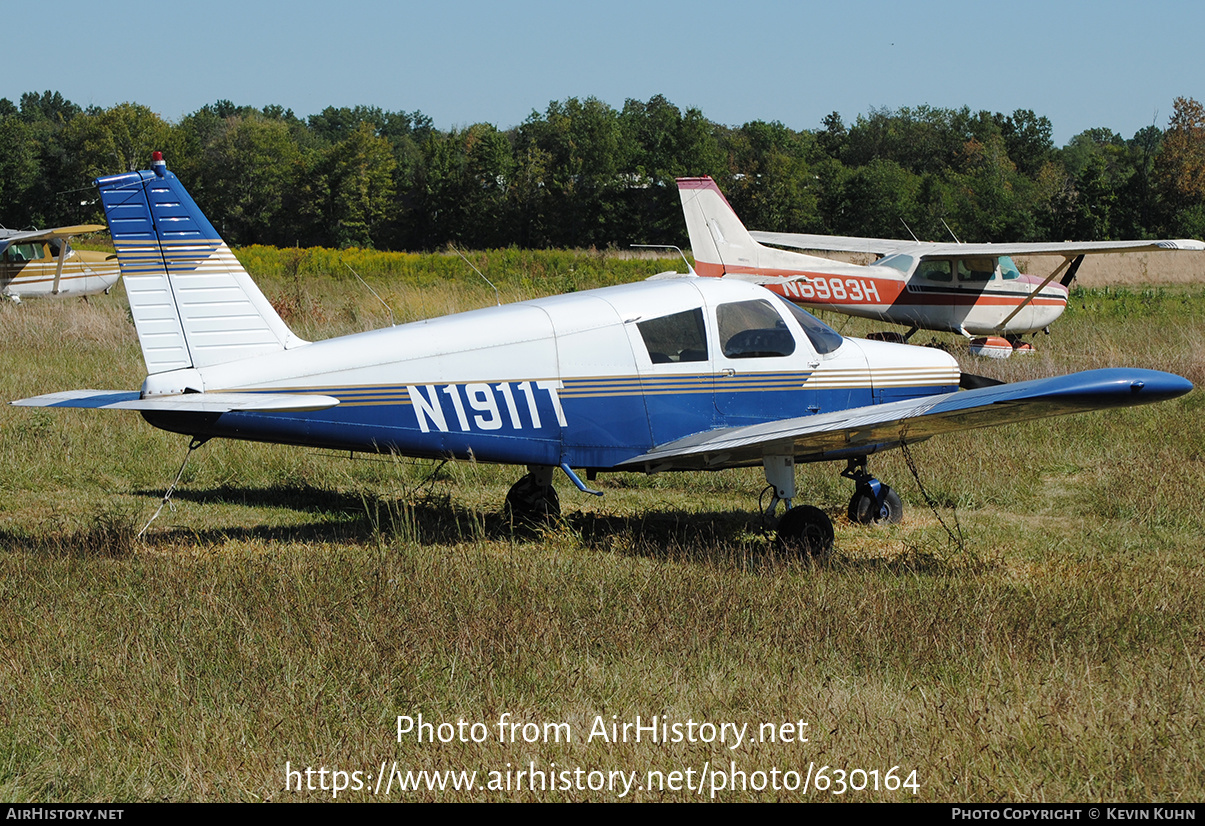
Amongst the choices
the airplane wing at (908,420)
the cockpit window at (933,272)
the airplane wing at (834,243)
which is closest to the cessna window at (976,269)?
the cockpit window at (933,272)

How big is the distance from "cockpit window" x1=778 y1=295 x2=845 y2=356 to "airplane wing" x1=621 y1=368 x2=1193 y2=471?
0.52 m

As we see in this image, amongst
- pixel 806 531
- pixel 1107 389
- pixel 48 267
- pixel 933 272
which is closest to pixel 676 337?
pixel 806 531

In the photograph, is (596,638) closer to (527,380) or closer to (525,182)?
(527,380)

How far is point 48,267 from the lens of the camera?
2477 centimetres

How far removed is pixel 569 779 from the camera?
3898 mm

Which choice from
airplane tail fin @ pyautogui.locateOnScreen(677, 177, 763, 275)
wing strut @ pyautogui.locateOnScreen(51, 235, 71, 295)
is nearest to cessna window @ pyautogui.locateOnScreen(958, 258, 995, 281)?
airplane tail fin @ pyautogui.locateOnScreen(677, 177, 763, 275)

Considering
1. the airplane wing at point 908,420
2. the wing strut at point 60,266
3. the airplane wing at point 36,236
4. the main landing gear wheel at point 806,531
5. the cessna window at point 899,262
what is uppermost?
the airplane wing at point 36,236

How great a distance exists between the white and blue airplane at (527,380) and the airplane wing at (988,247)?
34.2 feet

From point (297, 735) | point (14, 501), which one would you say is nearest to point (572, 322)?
point (297, 735)

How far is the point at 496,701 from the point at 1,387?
35.3 ft

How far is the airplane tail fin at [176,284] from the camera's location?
21.5 ft

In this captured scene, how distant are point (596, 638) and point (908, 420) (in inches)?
99.7

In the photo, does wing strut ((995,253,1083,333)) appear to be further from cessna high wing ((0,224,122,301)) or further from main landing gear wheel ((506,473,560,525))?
cessna high wing ((0,224,122,301))

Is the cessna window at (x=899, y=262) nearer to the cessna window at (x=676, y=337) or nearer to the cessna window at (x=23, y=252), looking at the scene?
the cessna window at (x=676, y=337)
